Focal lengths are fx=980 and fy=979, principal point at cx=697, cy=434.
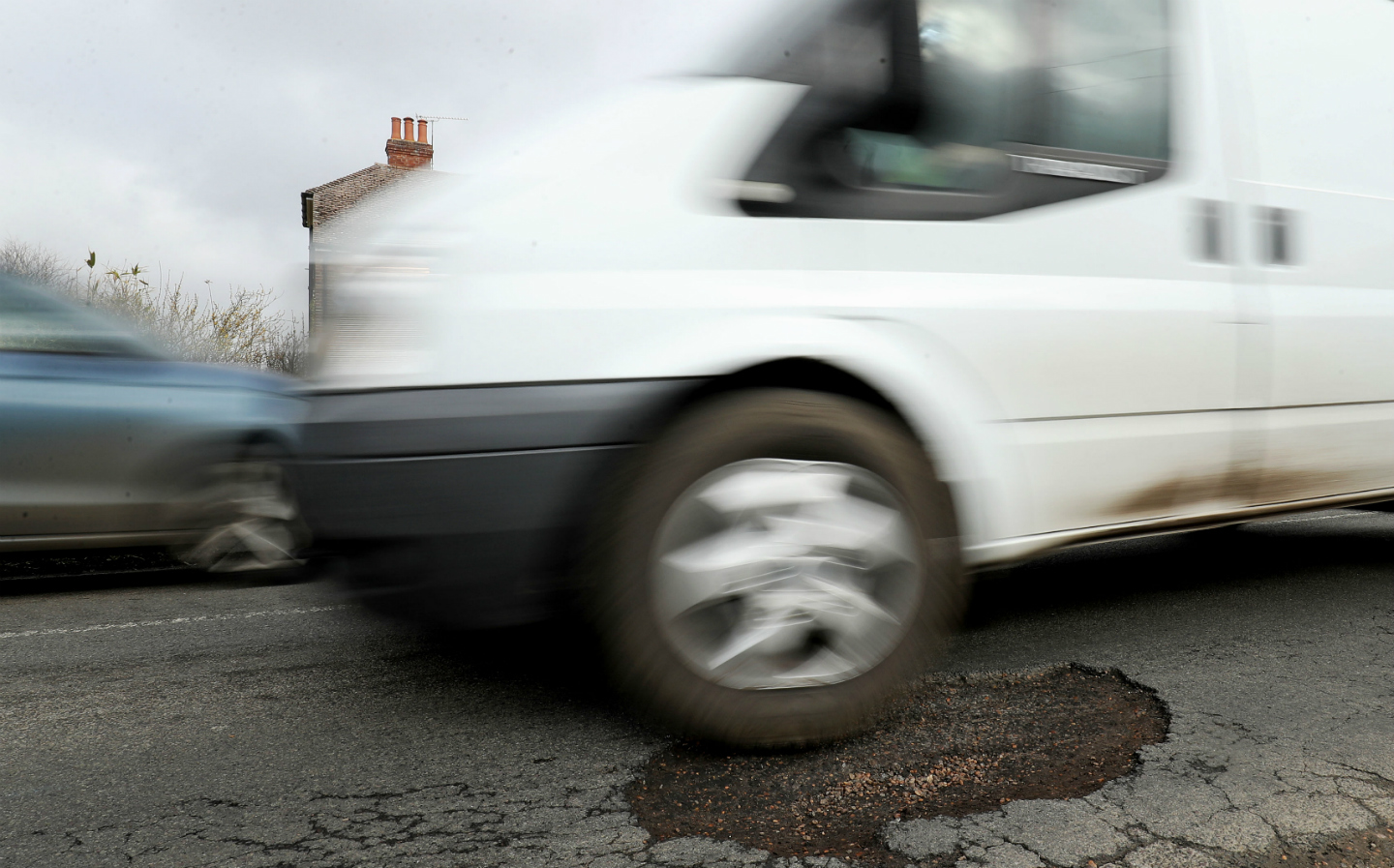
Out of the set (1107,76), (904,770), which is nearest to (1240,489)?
(1107,76)

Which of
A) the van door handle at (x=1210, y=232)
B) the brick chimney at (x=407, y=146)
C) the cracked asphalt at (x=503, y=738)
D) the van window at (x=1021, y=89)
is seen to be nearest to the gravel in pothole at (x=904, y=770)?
the cracked asphalt at (x=503, y=738)

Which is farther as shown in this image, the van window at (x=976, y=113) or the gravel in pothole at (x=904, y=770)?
the van window at (x=976, y=113)

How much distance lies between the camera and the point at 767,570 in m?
2.18

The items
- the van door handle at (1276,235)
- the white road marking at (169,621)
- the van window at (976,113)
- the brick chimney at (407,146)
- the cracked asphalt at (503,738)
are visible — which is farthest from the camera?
the brick chimney at (407,146)

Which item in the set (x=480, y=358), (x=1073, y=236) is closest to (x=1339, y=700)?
(x=1073, y=236)

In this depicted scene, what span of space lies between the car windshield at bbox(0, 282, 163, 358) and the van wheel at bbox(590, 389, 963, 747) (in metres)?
3.55

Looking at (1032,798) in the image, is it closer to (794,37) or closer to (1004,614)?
(1004,614)

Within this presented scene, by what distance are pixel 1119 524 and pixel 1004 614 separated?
898mm

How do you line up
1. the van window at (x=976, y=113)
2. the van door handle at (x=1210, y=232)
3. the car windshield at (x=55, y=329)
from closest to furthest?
the van window at (x=976, y=113) < the van door handle at (x=1210, y=232) < the car windshield at (x=55, y=329)

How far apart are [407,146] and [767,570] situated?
829 inches

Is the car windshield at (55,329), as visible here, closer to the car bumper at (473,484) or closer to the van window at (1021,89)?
the car bumper at (473,484)

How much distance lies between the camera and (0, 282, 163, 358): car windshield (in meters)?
4.33

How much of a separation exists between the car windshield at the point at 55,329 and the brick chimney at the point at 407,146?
16714mm

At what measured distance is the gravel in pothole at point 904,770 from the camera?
1957mm
